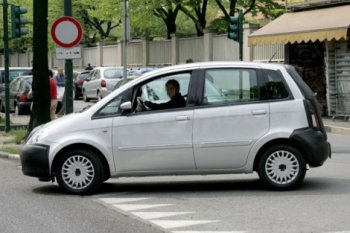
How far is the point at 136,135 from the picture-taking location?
10133mm

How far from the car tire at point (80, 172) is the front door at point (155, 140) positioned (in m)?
0.32

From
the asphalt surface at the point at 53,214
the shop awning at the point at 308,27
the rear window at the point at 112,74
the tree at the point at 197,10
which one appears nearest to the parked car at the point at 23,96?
the rear window at the point at 112,74

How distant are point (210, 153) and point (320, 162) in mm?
1518

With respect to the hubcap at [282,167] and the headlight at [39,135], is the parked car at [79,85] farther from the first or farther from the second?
the hubcap at [282,167]

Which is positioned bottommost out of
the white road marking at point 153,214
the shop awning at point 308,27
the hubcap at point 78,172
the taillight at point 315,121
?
the white road marking at point 153,214

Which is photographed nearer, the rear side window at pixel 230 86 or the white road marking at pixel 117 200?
the white road marking at pixel 117 200

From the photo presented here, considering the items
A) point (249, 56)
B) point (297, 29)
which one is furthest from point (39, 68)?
point (249, 56)

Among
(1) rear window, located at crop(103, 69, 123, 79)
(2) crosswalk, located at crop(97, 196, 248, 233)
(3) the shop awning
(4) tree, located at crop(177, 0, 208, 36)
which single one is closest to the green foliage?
(4) tree, located at crop(177, 0, 208, 36)

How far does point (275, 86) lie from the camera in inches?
404

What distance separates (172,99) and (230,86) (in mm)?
819

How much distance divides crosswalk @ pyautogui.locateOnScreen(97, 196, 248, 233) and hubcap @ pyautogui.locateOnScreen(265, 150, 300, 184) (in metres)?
1.58

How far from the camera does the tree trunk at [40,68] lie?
1731cm

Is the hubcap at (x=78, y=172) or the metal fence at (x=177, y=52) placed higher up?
the metal fence at (x=177, y=52)

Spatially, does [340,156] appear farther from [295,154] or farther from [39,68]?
[39,68]
